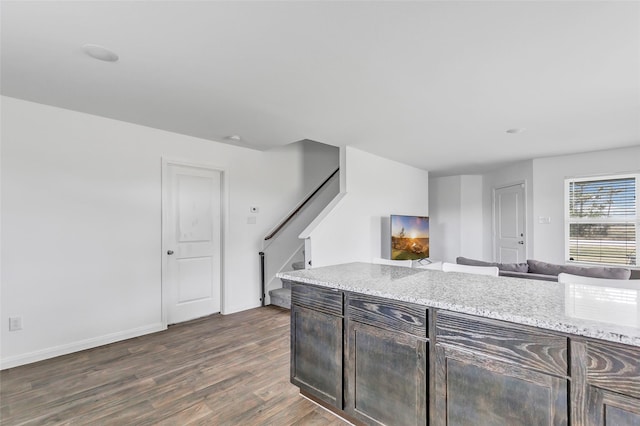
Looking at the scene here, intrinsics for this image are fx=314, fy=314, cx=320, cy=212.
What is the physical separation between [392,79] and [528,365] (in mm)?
2024

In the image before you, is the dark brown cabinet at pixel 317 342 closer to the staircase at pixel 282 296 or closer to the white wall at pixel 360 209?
the white wall at pixel 360 209

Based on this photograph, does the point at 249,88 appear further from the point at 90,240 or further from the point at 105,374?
the point at 105,374

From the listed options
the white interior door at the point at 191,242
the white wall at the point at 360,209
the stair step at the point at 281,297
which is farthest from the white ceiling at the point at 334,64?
the stair step at the point at 281,297

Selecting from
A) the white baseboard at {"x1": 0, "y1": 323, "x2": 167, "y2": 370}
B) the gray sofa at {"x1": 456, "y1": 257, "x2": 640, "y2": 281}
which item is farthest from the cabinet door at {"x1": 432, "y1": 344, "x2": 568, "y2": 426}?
the white baseboard at {"x1": 0, "y1": 323, "x2": 167, "y2": 370}

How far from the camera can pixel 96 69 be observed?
88.5 inches

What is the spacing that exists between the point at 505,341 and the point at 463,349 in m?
0.19

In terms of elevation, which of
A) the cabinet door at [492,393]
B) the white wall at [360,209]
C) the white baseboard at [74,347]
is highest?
the white wall at [360,209]

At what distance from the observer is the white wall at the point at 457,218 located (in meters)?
7.23

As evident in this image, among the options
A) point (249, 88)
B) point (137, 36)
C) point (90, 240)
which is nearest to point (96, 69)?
point (137, 36)

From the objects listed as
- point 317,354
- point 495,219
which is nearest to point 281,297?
point 317,354

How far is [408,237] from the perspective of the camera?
558cm

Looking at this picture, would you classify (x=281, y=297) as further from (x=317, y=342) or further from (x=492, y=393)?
(x=492, y=393)

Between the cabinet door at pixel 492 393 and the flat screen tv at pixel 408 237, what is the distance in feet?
12.1

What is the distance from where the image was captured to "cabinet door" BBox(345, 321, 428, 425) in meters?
1.60
